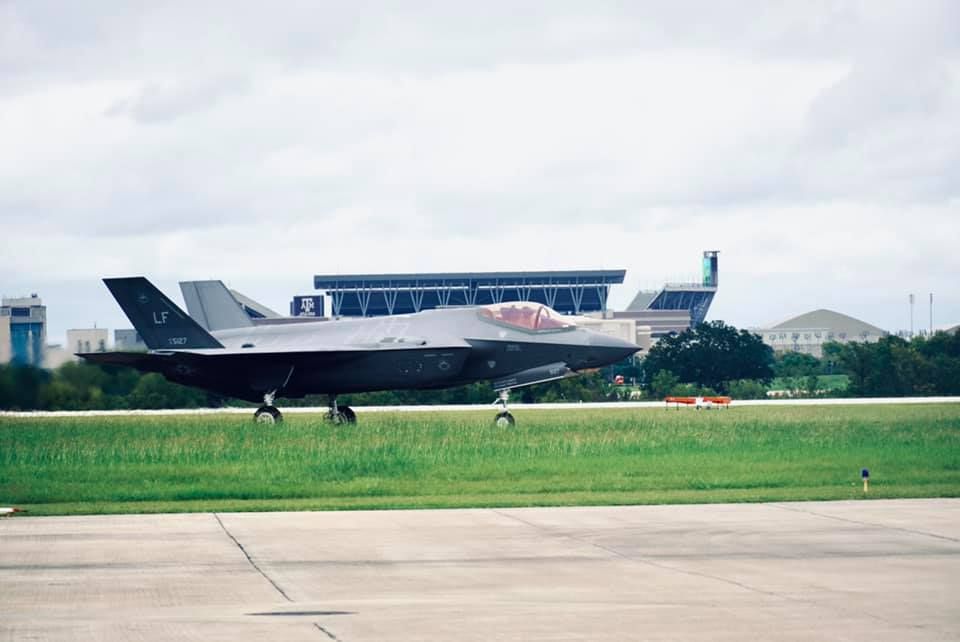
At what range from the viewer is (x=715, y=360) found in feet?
310

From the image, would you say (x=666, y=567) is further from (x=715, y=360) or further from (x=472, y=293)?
(x=472, y=293)

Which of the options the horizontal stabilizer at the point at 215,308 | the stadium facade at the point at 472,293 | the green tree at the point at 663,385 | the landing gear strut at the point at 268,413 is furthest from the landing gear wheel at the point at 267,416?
the stadium facade at the point at 472,293

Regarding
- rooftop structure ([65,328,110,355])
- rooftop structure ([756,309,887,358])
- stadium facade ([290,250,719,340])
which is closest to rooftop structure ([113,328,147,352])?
rooftop structure ([65,328,110,355])

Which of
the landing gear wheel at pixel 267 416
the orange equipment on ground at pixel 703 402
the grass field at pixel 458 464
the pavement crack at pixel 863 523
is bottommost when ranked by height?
the pavement crack at pixel 863 523

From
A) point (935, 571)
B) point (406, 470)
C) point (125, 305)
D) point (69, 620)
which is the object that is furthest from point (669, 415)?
point (69, 620)

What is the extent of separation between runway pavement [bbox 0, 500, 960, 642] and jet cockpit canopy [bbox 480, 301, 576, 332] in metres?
19.9

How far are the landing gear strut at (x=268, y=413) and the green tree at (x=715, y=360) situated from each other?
5485 centimetres

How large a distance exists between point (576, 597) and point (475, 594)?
0.89 metres

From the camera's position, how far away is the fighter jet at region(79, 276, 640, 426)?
129 feet

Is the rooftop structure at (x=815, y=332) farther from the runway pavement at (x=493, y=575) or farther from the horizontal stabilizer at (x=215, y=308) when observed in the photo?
the runway pavement at (x=493, y=575)

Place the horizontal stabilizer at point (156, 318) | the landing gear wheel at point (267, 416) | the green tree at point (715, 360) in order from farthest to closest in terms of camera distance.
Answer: the green tree at point (715, 360)
the horizontal stabilizer at point (156, 318)
the landing gear wheel at point (267, 416)

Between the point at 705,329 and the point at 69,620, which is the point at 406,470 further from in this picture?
the point at 705,329

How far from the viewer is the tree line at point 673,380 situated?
3628cm

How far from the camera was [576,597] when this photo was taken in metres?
12.1
